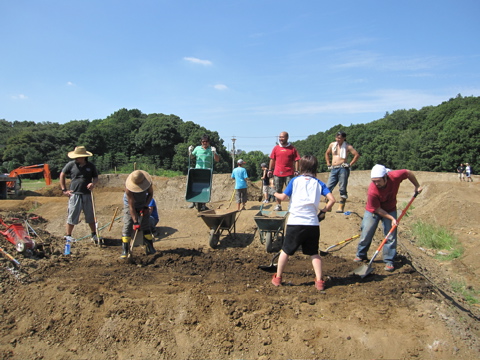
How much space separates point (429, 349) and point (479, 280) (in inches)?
131

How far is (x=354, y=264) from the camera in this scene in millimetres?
5359

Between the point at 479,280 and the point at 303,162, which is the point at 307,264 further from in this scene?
the point at 479,280

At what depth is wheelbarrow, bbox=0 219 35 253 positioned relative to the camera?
519 centimetres

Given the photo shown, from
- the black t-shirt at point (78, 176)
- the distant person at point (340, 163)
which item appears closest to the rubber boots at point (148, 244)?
the black t-shirt at point (78, 176)

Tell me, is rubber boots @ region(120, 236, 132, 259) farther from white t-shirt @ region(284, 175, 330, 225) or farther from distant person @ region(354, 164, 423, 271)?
distant person @ region(354, 164, 423, 271)

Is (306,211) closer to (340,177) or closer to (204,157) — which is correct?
(340,177)

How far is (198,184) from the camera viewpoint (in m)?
8.98

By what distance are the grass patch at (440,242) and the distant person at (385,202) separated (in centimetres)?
296

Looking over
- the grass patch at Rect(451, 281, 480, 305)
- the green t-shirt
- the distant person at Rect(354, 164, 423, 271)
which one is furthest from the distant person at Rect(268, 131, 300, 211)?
the grass patch at Rect(451, 281, 480, 305)

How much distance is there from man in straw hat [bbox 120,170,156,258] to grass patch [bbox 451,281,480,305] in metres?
4.84

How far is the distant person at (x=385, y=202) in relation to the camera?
15.4 ft

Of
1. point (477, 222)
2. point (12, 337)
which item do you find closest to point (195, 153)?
point (12, 337)

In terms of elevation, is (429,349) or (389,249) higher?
(389,249)

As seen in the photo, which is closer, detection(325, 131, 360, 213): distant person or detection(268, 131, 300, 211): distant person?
detection(325, 131, 360, 213): distant person
